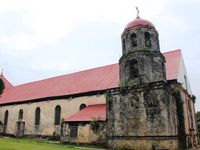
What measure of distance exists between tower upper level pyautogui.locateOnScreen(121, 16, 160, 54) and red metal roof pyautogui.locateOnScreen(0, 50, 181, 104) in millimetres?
3876

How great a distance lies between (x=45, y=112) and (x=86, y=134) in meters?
9.41

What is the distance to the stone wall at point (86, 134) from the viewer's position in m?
19.6

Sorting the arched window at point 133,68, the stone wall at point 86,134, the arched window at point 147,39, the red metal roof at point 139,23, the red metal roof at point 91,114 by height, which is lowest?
the stone wall at point 86,134

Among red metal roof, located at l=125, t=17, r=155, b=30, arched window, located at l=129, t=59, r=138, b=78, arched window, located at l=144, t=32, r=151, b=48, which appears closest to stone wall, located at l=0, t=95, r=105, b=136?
arched window, located at l=129, t=59, r=138, b=78

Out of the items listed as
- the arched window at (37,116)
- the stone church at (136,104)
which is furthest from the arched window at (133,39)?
the arched window at (37,116)

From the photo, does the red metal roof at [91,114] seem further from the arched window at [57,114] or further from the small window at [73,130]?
the arched window at [57,114]

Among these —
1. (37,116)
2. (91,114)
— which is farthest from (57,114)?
(91,114)

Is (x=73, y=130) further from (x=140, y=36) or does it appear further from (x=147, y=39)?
(x=147, y=39)

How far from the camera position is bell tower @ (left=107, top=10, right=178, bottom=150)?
17.0m

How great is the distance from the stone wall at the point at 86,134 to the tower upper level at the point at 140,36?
277 inches

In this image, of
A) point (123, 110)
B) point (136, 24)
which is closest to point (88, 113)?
point (123, 110)

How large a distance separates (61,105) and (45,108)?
269 centimetres

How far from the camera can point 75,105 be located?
2564 cm

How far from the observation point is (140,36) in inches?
763
